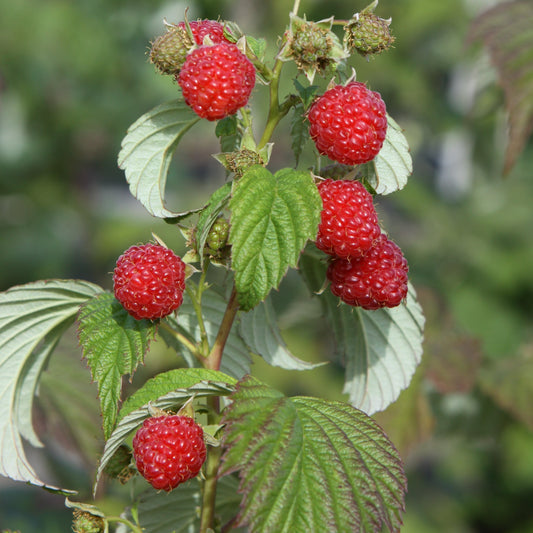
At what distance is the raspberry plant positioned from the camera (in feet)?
1.92

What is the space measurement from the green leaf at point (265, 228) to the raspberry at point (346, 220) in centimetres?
2

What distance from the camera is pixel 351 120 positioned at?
61cm

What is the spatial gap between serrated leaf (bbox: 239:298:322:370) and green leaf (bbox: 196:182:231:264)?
142 millimetres

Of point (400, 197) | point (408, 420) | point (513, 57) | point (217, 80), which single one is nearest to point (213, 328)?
point (217, 80)

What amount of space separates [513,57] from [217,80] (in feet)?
2.29

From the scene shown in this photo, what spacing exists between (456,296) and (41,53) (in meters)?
2.13

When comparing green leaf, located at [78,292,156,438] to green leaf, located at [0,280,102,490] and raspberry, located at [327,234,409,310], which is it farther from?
raspberry, located at [327,234,409,310]

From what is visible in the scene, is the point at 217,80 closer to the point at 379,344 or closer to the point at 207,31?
the point at 207,31

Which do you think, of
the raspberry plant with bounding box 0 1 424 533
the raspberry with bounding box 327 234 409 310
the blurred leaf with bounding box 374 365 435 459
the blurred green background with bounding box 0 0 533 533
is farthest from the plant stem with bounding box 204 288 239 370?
the blurred green background with bounding box 0 0 533 533

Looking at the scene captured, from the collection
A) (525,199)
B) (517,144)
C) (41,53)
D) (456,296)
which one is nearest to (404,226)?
(525,199)

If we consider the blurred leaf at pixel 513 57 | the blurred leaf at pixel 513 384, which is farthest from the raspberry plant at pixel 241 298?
the blurred leaf at pixel 513 384

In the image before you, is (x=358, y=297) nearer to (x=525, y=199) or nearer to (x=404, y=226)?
(x=525, y=199)

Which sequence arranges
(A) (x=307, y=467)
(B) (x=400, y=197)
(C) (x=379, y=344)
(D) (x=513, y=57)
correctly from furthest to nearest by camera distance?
1. (B) (x=400, y=197)
2. (D) (x=513, y=57)
3. (C) (x=379, y=344)
4. (A) (x=307, y=467)

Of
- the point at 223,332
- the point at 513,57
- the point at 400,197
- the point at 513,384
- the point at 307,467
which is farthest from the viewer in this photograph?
the point at 400,197
